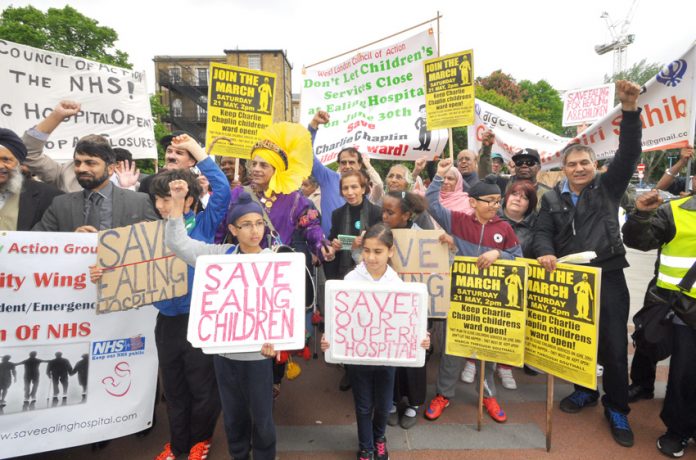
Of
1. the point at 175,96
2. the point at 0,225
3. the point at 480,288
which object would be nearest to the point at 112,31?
the point at 175,96

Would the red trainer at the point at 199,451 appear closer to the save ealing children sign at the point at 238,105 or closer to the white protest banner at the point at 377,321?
the white protest banner at the point at 377,321

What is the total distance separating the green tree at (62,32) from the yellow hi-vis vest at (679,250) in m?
26.5

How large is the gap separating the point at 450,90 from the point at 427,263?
9.17 feet

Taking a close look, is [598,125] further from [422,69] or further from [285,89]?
[285,89]

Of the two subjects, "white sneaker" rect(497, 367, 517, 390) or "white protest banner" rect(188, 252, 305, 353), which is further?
"white sneaker" rect(497, 367, 517, 390)

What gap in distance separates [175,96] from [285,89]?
40.4 feet

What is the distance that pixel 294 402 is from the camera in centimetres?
375

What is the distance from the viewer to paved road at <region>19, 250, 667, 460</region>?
2973 mm

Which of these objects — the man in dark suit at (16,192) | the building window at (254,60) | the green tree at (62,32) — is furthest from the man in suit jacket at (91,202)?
the building window at (254,60)

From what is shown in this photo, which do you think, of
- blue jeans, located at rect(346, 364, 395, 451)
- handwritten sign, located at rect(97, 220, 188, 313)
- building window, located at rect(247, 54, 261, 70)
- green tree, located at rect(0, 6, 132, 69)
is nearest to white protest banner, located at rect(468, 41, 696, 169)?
blue jeans, located at rect(346, 364, 395, 451)

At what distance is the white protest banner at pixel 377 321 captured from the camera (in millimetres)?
2559

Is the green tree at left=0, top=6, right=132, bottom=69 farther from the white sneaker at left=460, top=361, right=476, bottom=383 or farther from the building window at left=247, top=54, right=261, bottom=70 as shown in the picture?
the white sneaker at left=460, top=361, right=476, bottom=383

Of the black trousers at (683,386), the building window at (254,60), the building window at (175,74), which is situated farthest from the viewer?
the building window at (254,60)

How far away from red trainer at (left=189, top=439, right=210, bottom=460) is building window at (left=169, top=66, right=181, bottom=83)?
4444 cm
